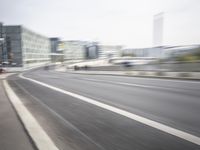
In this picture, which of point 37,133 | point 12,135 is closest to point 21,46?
point 12,135

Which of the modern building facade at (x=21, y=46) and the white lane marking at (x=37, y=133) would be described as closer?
the white lane marking at (x=37, y=133)

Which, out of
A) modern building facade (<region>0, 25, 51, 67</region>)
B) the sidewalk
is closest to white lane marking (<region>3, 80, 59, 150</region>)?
the sidewalk

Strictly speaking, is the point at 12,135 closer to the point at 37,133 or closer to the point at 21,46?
the point at 37,133

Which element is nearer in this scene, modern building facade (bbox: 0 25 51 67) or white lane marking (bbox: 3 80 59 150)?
white lane marking (bbox: 3 80 59 150)

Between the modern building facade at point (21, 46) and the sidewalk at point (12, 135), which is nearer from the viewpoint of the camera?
the sidewalk at point (12, 135)

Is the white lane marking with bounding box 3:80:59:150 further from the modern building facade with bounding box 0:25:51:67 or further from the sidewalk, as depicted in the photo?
the modern building facade with bounding box 0:25:51:67

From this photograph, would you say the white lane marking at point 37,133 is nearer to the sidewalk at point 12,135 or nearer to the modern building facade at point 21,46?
the sidewalk at point 12,135

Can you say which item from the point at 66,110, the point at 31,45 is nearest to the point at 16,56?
the point at 31,45

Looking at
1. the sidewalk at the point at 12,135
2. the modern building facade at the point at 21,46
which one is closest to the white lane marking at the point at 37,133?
the sidewalk at the point at 12,135

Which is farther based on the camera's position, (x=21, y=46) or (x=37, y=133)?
(x=21, y=46)

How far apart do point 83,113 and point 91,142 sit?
2.51m

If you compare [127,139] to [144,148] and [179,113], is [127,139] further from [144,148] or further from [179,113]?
[179,113]

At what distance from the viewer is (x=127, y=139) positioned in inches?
167

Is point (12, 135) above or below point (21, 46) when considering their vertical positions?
below
